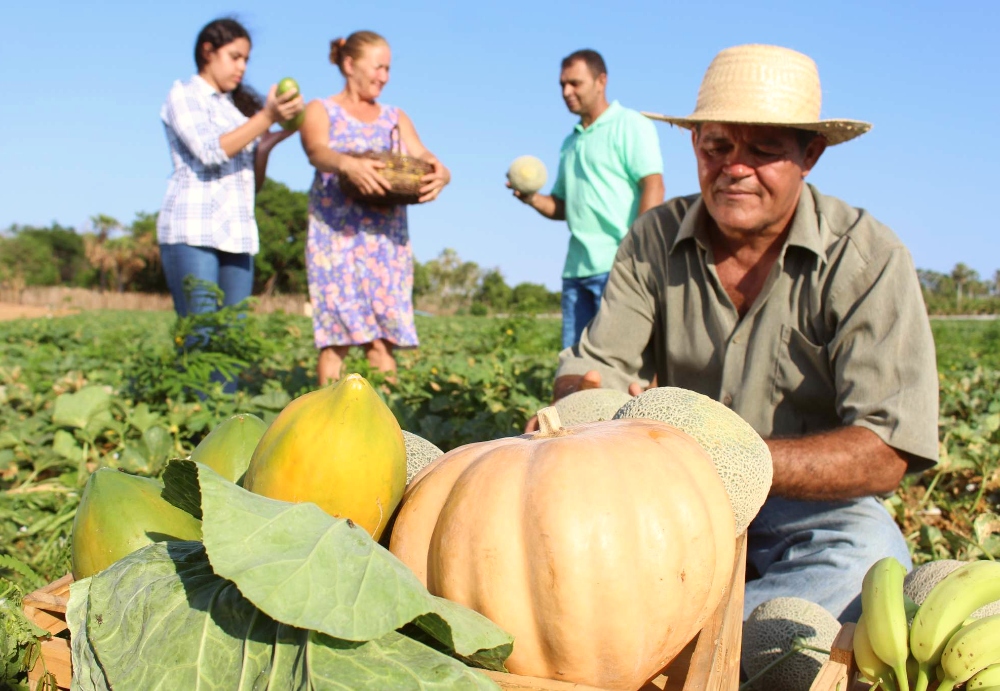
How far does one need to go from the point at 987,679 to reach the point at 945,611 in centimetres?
14

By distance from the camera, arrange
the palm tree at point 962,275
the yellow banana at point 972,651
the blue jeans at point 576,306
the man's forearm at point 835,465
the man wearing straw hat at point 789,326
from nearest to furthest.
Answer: the yellow banana at point 972,651
the man's forearm at point 835,465
the man wearing straw hat at point 789,326
the blue jeans at point 576,306
the palm tree at point 962,275

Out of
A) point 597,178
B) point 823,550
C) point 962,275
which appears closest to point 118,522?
point 823,550

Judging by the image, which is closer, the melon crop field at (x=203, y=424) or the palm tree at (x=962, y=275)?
the melon crop field at (x=203, y=424)

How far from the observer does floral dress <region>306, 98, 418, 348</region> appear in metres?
5.34

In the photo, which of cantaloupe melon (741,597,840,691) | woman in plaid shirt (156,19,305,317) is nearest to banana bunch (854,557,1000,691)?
cantaloupe melon (741,597,840,691)

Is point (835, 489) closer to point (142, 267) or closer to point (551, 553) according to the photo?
point (551, 553)

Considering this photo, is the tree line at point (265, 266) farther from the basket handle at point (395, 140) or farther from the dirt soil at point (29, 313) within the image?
the basket handle at point (395, 140)

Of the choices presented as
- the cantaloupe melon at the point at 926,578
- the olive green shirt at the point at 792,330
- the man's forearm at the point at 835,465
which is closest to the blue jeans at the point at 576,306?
the olive green shirt at the point at 792,330

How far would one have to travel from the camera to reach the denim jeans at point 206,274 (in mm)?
4988

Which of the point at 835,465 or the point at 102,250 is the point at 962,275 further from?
the point at 835,465

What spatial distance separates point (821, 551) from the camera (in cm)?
276

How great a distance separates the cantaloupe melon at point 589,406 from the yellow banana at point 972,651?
96 cm

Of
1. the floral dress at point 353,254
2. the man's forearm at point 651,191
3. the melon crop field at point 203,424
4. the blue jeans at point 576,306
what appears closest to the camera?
the melon crop field at point 203,424

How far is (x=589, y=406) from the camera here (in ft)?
7.55
